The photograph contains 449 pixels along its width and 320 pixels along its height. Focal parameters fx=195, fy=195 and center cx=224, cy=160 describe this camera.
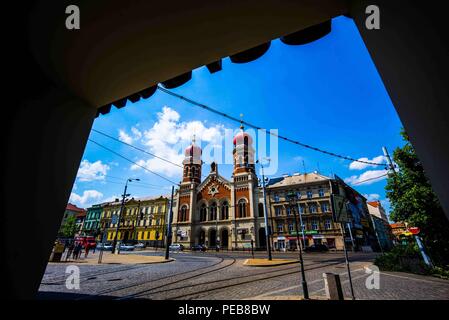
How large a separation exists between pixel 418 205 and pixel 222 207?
113 ft

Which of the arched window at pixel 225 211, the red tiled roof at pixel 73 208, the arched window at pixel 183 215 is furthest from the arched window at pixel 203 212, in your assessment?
the red tiled roof at pixel 73 208

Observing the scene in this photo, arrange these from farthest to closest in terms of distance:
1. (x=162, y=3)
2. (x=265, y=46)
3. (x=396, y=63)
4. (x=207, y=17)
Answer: (x=265, y=46) → (x=207, y=17) → (x=162, y=3) → (x=396, y=63)

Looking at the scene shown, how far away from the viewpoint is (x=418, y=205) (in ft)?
35.3

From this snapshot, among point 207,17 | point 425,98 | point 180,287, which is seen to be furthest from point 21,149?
point 180,287

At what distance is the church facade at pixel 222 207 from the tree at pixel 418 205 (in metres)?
26.4

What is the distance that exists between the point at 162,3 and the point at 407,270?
15.6 metres

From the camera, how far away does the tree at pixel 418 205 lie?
33.3 ft

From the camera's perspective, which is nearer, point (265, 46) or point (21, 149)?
point (21, 149)

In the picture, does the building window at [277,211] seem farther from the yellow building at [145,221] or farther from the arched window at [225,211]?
the yellow building at [145,221]

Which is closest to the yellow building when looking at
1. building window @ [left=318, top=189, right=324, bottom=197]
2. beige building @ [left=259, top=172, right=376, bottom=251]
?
beige building @ [left=259, top=172, right=376, bottom=251]

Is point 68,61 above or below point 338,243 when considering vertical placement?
above

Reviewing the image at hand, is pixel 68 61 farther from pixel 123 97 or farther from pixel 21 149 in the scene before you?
pixel 21 149
